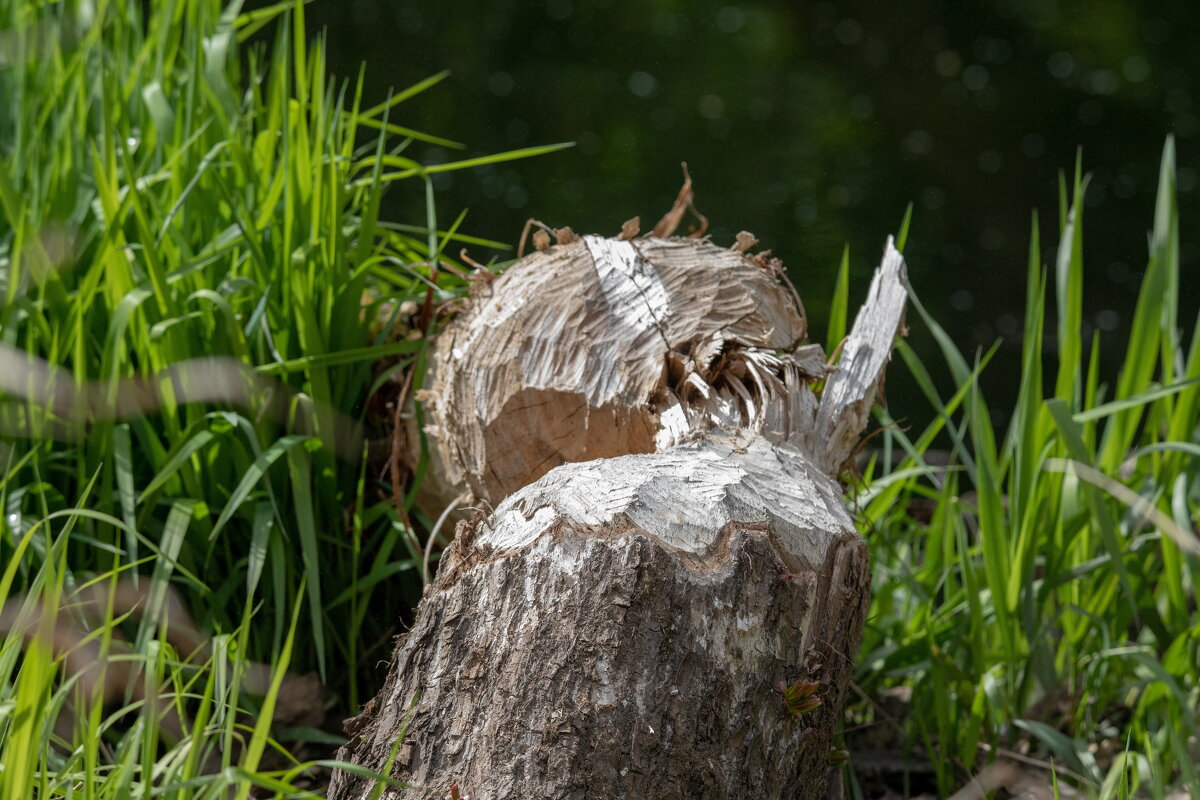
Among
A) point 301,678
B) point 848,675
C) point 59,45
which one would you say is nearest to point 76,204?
Answer: point 59,45

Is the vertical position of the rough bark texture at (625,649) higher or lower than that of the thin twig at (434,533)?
higher

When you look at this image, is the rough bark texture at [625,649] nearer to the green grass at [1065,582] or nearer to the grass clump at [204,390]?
the grass clump at [204,390]

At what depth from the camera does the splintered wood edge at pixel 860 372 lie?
1.04m

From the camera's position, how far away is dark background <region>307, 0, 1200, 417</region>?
299cm

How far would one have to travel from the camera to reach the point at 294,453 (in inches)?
42.7

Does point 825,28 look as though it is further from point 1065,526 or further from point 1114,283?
point 1065,526

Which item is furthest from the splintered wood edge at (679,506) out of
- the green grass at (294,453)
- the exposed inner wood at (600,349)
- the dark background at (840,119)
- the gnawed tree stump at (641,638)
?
the dark background at (840,119)

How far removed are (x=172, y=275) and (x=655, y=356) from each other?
1.72ft

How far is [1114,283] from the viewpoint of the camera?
288 centimetres

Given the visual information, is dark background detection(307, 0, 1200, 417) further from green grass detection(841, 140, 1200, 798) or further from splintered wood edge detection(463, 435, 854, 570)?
splintered wood edge detection(463, 435, 854, 570)

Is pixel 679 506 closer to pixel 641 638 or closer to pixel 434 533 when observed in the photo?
pixel 641 638

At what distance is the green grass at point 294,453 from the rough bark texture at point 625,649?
313 mm

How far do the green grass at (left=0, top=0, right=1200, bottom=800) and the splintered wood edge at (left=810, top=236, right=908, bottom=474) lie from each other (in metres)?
0.10

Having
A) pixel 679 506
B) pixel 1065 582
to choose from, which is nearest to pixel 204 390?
pixel 679 506
